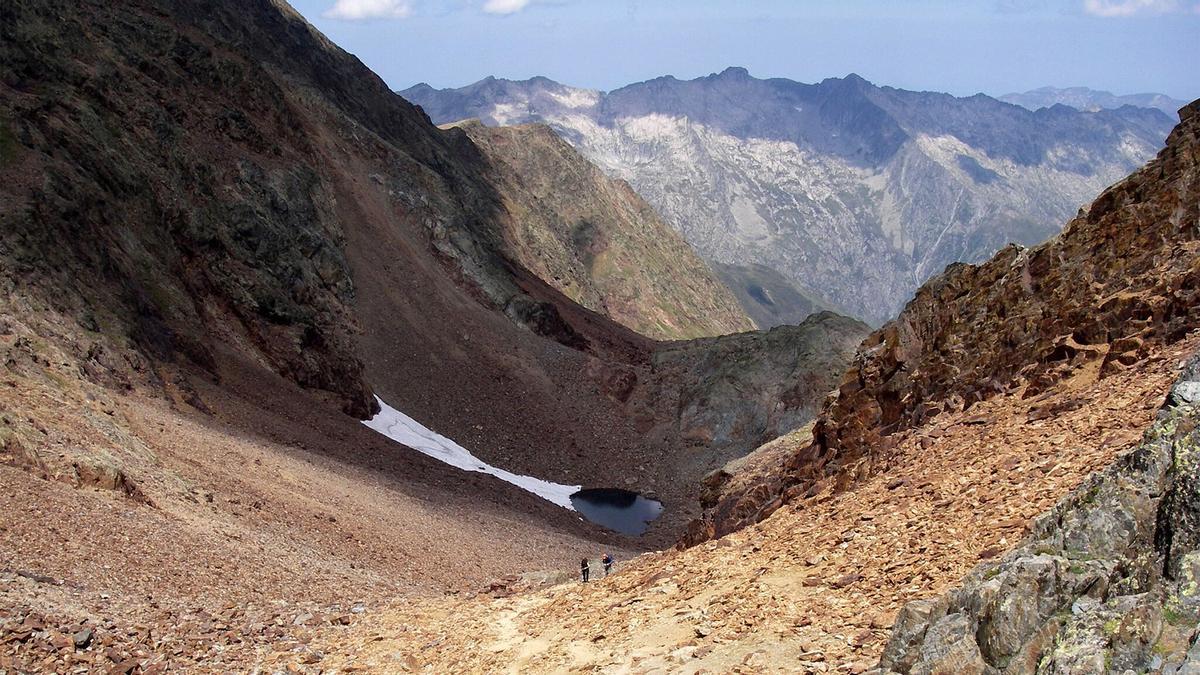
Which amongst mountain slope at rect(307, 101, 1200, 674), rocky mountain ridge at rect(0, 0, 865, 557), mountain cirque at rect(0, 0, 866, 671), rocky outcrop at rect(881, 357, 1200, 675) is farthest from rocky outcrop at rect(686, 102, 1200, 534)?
rocky mountain ridge at rect(0, 0, 865, 557)

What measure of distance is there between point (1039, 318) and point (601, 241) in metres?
132

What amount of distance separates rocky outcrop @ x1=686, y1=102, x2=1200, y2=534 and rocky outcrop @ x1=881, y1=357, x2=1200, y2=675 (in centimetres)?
597

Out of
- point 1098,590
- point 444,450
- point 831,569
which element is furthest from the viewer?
point 444,450

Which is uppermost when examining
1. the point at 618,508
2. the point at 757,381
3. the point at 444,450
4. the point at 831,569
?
the point at 757,381

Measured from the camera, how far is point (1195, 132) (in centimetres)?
1838

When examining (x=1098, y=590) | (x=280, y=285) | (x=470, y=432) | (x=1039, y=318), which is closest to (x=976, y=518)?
(x=1098, y=590)

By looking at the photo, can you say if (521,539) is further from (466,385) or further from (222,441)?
(466,385)

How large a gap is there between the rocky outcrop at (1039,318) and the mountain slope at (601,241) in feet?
308

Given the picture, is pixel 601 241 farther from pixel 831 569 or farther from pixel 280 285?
pixel 831 569

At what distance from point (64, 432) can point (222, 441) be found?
283 inches

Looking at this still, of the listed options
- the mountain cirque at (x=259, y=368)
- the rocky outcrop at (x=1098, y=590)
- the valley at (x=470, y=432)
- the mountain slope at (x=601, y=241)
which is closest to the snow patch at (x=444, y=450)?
the valley at (x=470, y=432)

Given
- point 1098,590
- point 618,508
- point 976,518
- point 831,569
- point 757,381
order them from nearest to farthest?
1. point 1098,590
2. point 976,518
3. point 831,569
4. point 618,508
5. point 757,381

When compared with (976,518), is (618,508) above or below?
above

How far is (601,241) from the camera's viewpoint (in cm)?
14912
